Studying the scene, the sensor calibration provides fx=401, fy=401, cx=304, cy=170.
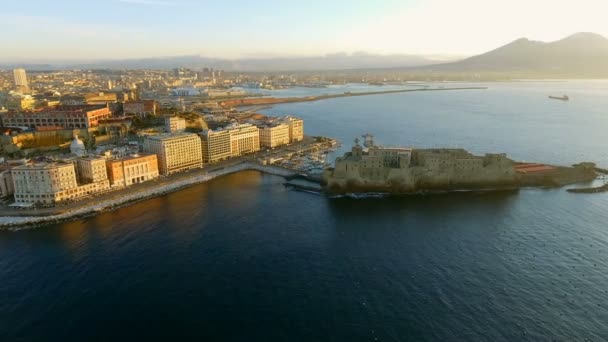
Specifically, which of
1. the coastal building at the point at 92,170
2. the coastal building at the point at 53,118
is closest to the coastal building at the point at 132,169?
the coastal building at the point at 92,170

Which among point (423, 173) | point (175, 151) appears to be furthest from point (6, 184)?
point (423, 173)

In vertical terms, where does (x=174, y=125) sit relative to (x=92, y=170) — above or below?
above

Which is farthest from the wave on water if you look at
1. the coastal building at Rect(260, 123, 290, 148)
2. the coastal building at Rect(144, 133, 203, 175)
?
the coastal building at Rect(260, 123, 290, 148)

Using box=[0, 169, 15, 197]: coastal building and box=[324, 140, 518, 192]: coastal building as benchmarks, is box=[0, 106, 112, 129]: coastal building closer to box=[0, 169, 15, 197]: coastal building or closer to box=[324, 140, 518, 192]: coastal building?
box=[0, 169, 15, 197]: coastal building

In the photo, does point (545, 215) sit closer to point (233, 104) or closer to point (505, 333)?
point (505, 333)

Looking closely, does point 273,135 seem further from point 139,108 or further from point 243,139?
point 139,108
